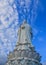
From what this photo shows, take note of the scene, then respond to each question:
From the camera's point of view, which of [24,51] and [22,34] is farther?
[22,34]

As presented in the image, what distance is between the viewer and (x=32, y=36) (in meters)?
30.7

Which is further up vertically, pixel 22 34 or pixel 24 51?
pixel 22 34

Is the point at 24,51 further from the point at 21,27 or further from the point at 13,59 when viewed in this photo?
the point at 21,27

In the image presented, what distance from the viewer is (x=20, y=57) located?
28.2 meters

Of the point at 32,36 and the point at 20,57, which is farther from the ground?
A: the point at 32,36

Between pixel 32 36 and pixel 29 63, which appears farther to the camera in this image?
pixel 32 36

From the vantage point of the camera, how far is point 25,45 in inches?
1153

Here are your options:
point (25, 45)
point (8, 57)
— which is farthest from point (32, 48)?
point (8, 57)

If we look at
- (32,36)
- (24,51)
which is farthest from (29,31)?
(24,51)

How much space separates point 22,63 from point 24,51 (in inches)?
57.0

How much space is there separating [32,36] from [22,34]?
1.29 m

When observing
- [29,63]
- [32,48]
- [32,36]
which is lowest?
[29,63]

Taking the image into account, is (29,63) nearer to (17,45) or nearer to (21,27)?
(17,45)

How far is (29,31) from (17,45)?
245cm
